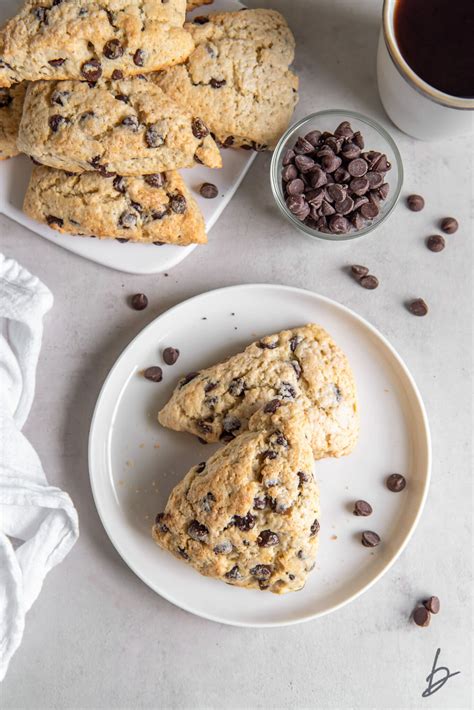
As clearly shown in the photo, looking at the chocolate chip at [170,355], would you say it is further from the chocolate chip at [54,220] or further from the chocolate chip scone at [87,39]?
the chocolate chip scone at [87,39]

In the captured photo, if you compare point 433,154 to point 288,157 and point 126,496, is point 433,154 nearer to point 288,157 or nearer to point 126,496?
point 288,157

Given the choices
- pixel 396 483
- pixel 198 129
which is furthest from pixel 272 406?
pixel 198 129

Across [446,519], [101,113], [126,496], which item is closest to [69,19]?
[101,113]

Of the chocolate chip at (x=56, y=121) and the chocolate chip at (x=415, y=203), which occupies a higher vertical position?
the chocolate chip at (x=56, y=121)

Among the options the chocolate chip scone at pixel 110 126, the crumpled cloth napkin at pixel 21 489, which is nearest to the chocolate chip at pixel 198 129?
the chocolate chip scone at pixel 110 126

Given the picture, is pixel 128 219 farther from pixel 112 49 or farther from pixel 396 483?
pixel 396 483

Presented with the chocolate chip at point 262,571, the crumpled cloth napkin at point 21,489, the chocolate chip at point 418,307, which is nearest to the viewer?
the chocolate chip at point 262,571
